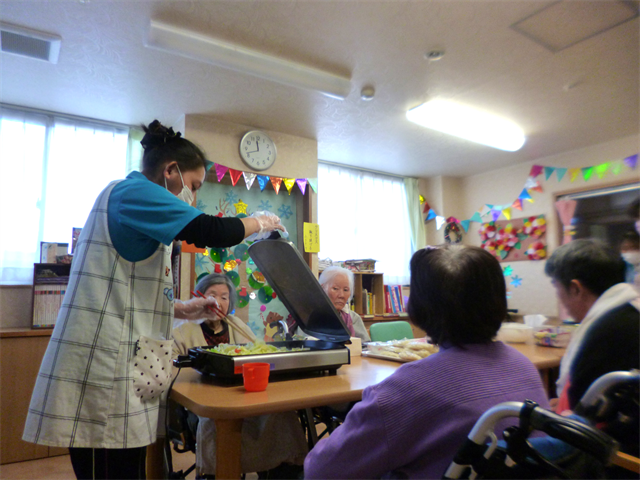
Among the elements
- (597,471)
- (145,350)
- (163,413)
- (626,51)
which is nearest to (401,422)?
(597,471)

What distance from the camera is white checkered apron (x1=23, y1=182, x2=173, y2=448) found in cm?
111

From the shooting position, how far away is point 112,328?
116cm

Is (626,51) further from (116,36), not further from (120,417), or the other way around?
(120,417)

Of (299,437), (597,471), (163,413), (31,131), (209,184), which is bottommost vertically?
(299,437)

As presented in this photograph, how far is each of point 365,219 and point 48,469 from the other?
3527 millimetres

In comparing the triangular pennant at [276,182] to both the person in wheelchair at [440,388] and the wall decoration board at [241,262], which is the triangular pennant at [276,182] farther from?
the person in wheelchair at [440,388]

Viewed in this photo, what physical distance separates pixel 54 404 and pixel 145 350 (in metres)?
0.25

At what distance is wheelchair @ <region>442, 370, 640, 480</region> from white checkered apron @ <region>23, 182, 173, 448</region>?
34.7 inches

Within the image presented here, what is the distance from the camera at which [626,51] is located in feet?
8.55

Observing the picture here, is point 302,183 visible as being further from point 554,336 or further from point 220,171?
point 554,336

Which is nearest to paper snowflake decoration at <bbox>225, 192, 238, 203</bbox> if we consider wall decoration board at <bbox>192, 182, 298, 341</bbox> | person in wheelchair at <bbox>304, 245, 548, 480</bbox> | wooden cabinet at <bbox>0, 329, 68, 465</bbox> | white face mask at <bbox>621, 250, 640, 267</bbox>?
wall decoration board at <bbox>192, 182, 298, 341</bbox>

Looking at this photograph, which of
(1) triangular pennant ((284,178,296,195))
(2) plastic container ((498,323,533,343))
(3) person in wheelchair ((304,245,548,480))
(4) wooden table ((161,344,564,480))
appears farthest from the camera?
(1) triangular pennant ((284,178,296,195))

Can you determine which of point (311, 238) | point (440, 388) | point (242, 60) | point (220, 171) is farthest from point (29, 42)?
point (440, 388)

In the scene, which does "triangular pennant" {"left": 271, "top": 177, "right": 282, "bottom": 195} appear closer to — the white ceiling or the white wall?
the white ceiling
